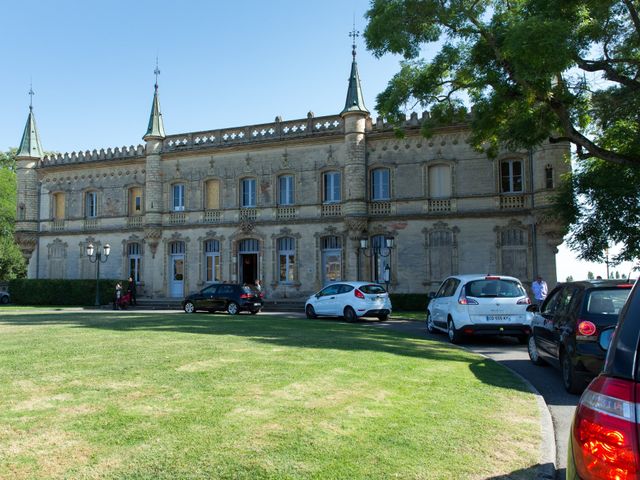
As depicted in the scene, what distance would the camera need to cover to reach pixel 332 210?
3041cm

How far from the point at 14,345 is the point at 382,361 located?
23.4 ft

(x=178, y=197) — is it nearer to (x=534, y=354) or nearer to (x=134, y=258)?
(x=134, y=258)

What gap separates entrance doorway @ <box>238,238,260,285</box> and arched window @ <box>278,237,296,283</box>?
5.16 feet

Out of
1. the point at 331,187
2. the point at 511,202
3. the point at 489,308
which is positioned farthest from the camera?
the point at 331,187

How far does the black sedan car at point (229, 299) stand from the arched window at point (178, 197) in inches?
411

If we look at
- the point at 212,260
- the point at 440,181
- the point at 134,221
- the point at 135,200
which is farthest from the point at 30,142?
the point at 440,181

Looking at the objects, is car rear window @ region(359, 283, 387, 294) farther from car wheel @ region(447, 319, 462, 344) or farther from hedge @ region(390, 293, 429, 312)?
car wheel @ region(447, 319, 462, 344)

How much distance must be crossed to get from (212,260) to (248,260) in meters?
2.40

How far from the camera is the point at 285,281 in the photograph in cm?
3120

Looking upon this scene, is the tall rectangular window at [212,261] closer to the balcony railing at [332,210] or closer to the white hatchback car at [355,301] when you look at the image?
the balcony railing at [332,210]

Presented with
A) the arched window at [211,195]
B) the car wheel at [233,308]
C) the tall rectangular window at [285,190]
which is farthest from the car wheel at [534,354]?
the arched window at [211,195]

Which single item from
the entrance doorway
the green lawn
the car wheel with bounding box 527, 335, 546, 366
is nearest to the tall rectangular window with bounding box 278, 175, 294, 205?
the entrance doorway

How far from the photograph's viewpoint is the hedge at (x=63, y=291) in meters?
32.9

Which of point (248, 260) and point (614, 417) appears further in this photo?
point (248, 260)
